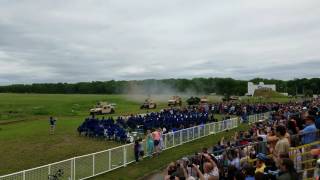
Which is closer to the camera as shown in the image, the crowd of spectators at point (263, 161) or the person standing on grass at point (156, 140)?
the crowd of spectators at point (263, 161)

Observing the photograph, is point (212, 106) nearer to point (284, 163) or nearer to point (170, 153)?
point (170, 153)

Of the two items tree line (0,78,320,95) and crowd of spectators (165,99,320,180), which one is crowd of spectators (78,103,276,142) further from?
tree line (0,78,320,95)

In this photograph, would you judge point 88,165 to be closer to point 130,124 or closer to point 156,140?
point 156,140

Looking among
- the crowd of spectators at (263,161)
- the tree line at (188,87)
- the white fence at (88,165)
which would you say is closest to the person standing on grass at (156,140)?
the white fence at (88,165)

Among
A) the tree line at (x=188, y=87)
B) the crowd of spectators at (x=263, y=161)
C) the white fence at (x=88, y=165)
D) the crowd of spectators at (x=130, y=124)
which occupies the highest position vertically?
the tree line at (x=188, y=87)

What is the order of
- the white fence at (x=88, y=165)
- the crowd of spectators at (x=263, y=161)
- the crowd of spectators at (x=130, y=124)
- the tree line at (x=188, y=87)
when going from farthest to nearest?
the tree line at (x=188, y=87), the crowd of spectators at (x=130, y=124), the white fence at (x=88, y=165), the crowd of spectators at (x=263, y=161)

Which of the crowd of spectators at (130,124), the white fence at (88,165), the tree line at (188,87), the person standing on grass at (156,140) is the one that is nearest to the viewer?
the white fence at (88,165)

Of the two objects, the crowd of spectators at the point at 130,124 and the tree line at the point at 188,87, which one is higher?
the tree line at the point at 188,87

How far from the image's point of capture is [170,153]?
26.0m

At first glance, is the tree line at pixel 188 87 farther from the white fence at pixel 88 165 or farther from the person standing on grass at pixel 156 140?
the white fence at pixel 88 165

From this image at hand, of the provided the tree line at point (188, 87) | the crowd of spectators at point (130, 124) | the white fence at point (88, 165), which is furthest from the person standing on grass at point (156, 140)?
the tree line at point (188, 87)

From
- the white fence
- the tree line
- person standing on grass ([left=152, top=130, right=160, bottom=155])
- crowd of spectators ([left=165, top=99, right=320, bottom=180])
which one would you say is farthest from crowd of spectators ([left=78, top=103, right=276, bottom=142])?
the tree line

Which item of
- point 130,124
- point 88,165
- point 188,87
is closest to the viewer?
point 88,165

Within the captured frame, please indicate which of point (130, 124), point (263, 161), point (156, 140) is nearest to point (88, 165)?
point (156, 140)
